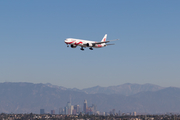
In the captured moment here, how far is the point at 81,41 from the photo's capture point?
543 feet

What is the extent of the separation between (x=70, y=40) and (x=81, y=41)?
557 cm

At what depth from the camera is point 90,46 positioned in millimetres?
168750

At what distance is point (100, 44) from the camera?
6978 inches

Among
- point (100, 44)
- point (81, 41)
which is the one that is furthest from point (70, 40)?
point (100, 44)

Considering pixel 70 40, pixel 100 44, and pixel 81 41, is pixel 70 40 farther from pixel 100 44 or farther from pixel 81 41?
pixel 100 44

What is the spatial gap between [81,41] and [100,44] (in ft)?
49.5

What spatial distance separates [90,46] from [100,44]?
396 inches

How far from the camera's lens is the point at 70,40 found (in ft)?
537

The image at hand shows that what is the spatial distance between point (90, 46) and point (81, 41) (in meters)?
5.85

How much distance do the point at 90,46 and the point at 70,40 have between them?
11.2m

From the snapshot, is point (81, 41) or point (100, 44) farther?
point (100, 44)

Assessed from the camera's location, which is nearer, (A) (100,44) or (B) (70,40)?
(B) (70,40)
